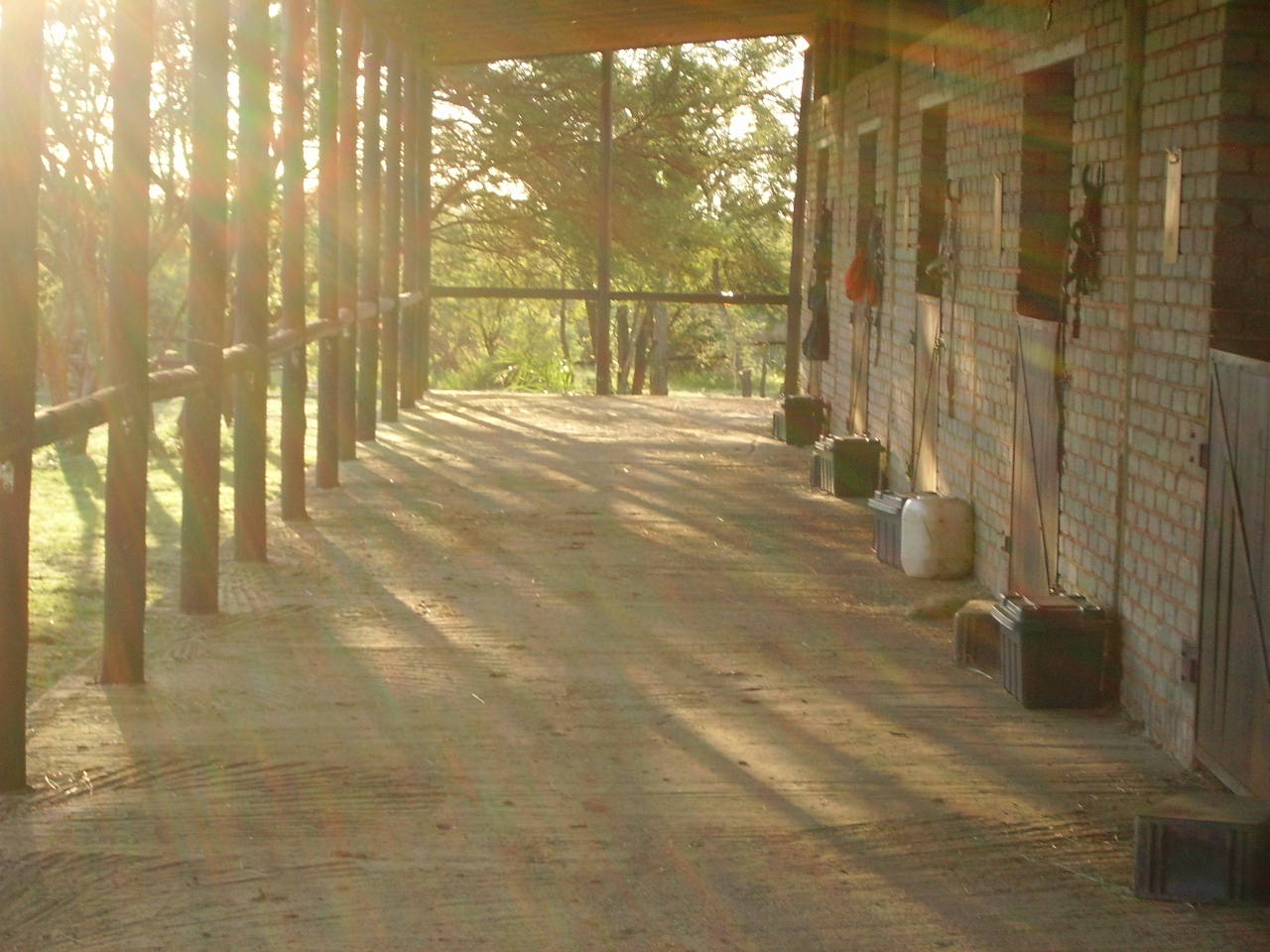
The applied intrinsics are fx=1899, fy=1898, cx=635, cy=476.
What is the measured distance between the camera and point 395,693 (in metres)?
6.43

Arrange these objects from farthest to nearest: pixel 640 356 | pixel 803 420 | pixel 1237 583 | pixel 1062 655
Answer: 1. pixel 640 356
2. pixel 803 420
3. pixel 1062 655
4. pixel 1237 583

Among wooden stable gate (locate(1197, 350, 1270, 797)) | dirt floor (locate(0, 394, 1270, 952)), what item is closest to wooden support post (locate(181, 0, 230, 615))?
dirt floor (locate(0, 394, 1270, 952))

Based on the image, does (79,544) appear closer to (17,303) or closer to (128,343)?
(128,343)

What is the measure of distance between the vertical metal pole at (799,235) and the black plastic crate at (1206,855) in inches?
552

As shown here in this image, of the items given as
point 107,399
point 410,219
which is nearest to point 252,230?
point 107,399

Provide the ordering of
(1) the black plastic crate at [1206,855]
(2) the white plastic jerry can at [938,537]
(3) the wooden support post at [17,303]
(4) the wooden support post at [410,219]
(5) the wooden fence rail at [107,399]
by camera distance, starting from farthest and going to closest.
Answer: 1. (4) the wooden support post at [410,219]
2. (2) the white plastic jerry can at [938,537]
3. (5) the wooden fence rail at [107,399]
4. (3) the wooden support post at [17,303]
5. (1) the black plastic crate at [1206,855]

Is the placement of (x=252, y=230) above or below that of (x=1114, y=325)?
above

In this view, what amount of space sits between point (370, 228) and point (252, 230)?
5427 millimetres

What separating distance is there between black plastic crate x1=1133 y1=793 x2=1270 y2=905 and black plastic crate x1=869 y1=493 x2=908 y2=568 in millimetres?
4739

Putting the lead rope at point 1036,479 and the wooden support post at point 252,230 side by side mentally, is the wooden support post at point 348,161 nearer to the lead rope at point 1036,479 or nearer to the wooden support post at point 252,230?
the wooden support post at point 252,230

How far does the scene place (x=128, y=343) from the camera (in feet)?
20.3

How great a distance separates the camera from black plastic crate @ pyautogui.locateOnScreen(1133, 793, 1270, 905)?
447 centimetres

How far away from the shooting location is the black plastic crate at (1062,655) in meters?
6.45

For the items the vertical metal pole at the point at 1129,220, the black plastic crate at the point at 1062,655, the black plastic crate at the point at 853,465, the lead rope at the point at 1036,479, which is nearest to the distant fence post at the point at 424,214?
the black plastic crate at the point at 853,465
